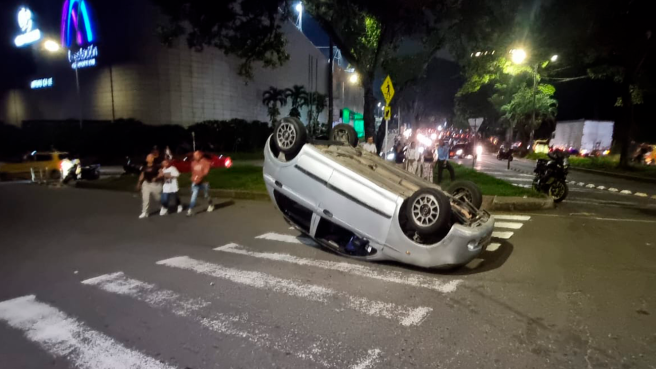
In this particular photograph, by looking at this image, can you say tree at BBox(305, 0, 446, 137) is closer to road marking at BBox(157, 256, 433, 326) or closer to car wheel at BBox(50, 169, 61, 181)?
road marking at BBox(157, 256, 433, 326)

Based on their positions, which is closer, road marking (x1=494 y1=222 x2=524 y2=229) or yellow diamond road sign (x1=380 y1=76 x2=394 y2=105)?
road marking (x1=494 y1=222 x2=524 y2=229)

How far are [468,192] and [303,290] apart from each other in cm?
374

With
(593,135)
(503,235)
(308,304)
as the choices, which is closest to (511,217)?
(503,235)

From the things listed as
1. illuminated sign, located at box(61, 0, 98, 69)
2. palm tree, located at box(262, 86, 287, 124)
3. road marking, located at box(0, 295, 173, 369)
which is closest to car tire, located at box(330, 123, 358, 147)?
road marking, located at box(0, 295, 173, 369)

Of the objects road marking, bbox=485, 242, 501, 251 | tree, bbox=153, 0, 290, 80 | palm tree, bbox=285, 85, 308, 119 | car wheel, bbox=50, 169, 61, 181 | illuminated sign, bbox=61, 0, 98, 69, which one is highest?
illuminated sign, bbox=61, 0, 98, 69

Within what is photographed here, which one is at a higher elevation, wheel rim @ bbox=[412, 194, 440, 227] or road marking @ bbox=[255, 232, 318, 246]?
wheel rim @ bbox=[412, 194, 440, 227]

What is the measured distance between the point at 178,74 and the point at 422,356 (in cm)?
3128

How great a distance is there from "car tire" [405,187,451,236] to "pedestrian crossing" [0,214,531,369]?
2.35ft

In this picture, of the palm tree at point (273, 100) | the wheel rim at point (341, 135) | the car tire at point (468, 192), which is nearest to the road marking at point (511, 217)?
the car tire at point (468, 192)

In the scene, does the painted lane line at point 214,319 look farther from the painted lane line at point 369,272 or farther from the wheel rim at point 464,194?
the wheel rim at point 464,194

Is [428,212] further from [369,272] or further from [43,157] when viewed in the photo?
[43,157]

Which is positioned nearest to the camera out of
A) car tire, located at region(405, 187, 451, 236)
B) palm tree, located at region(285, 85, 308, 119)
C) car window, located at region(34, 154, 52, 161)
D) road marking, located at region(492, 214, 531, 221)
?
car tire, located at region(405, 187, 451, 236)

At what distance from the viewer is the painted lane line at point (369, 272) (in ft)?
17.5

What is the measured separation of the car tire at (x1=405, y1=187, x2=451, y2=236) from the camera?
17.2 ft
